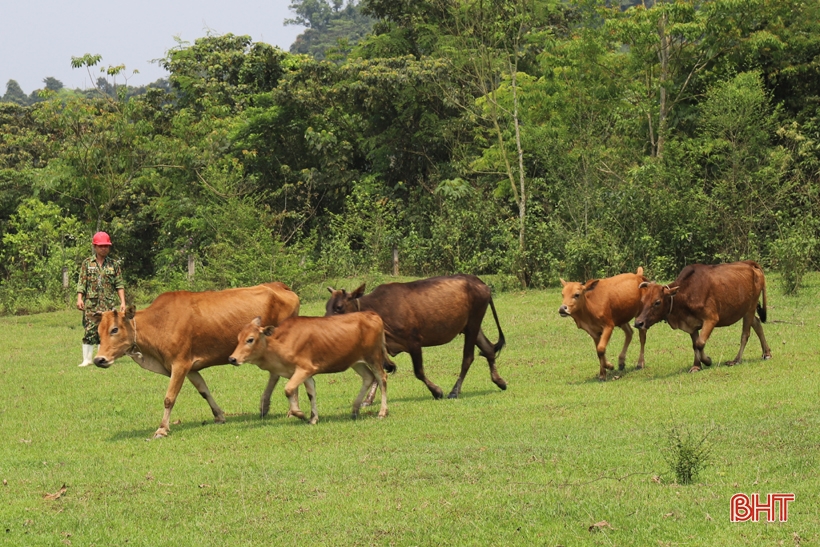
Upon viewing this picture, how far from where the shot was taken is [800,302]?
69.2ft

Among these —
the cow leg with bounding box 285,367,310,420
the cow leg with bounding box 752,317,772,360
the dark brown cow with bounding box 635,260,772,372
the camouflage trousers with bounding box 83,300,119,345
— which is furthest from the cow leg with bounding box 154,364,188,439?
the cow leg with bounding box 752,317,772,360

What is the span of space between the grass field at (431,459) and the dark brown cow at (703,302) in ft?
1.78

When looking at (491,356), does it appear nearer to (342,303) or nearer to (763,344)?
(342,303)

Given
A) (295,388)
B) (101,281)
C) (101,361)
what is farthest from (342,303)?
(101,281)

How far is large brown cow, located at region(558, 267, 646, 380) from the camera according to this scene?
1466 cm

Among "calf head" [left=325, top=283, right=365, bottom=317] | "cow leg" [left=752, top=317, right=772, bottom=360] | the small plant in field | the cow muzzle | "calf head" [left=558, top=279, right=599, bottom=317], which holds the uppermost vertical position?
"calf head" [left=325, top=283, right=365, bottom=317]

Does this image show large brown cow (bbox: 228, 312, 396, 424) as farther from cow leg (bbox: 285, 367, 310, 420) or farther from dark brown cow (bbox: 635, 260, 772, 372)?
dark brown cow (bbox: 635, 260, 772, 372)

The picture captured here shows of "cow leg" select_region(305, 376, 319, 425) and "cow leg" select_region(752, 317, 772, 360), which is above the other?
"cow leg" select_region(305, 376, 319, 425)

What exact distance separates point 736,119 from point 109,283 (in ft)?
58.5

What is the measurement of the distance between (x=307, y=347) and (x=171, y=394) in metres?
1.62

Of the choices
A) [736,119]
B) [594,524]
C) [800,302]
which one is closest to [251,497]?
[594,524]

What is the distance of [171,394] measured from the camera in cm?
1165

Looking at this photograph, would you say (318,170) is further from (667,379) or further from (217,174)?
(667,379)

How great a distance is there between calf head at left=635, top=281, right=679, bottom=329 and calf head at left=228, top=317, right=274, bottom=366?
551cm
